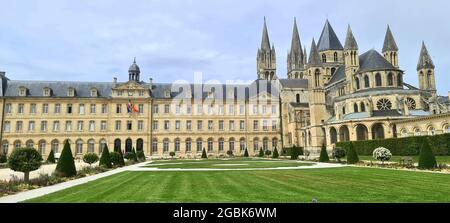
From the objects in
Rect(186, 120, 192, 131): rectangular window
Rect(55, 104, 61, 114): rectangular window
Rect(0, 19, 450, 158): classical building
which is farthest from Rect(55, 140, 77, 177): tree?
Rect(55, 104, 61, 114): rectangular window

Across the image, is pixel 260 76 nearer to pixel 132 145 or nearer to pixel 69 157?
pixel 132 145

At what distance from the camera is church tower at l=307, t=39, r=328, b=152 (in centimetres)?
4834

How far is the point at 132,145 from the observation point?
4775 cm

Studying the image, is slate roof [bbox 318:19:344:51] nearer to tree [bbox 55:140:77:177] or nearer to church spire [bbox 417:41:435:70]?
church spire [bbox 417:41:435:70]

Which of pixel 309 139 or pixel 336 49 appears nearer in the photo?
pixel 309 139

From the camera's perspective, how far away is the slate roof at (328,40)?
70.5 metres

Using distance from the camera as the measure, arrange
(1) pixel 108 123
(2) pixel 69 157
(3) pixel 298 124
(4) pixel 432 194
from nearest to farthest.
Answer: 1. (4) pixel 432 194
2. (2) pixel 69 157
3. (1) pixel 108 123
4. (3) pixel 298 124

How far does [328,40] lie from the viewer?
7125 centimetres

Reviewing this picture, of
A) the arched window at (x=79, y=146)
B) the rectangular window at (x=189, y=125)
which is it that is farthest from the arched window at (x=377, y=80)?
the arched window at (x=79, y=146)

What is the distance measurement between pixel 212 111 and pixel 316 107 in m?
15.6

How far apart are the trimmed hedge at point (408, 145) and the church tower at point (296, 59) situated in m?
39.2
